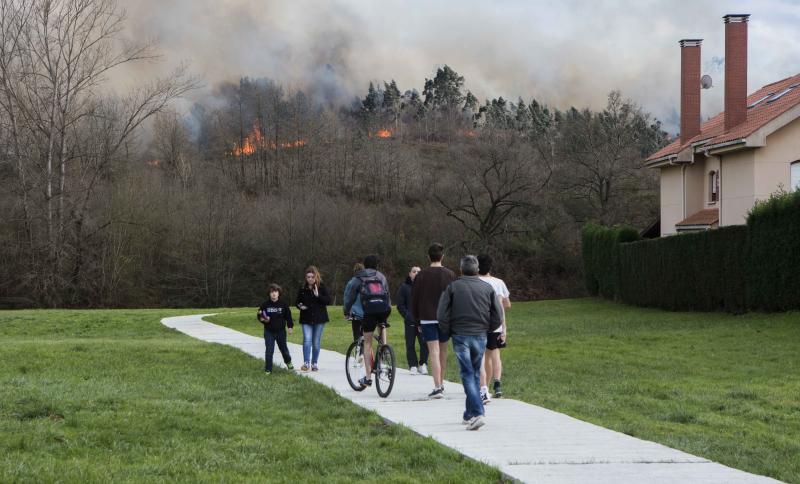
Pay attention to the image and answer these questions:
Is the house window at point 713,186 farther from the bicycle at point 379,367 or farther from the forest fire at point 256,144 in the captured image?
the forest fire at point 256,144

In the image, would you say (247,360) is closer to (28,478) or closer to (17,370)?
(17,370)

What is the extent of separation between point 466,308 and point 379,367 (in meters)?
2.90

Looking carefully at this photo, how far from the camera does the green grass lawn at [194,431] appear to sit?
7844 mm

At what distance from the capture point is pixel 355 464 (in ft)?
26.9

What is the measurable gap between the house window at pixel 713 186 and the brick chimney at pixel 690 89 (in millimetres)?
3268

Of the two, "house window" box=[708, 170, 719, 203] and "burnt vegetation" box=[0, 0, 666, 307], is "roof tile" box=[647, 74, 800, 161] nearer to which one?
"house window" box=[708, 170, 719, 203]

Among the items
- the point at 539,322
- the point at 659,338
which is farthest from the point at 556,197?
the point at 659,338

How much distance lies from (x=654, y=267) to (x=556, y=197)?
3516 centimetres

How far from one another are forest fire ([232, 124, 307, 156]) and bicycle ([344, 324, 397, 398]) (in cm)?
8923

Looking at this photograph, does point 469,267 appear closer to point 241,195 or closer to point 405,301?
point 405,301

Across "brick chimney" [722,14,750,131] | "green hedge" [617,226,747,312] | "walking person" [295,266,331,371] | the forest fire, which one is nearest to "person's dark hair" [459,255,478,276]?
"walking person" [295,266,331,371]

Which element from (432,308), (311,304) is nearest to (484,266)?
(432,308)

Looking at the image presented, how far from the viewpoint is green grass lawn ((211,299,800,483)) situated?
1012cm

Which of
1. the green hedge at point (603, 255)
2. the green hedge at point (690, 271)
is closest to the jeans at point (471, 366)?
the green hedge at point (690, 271)
